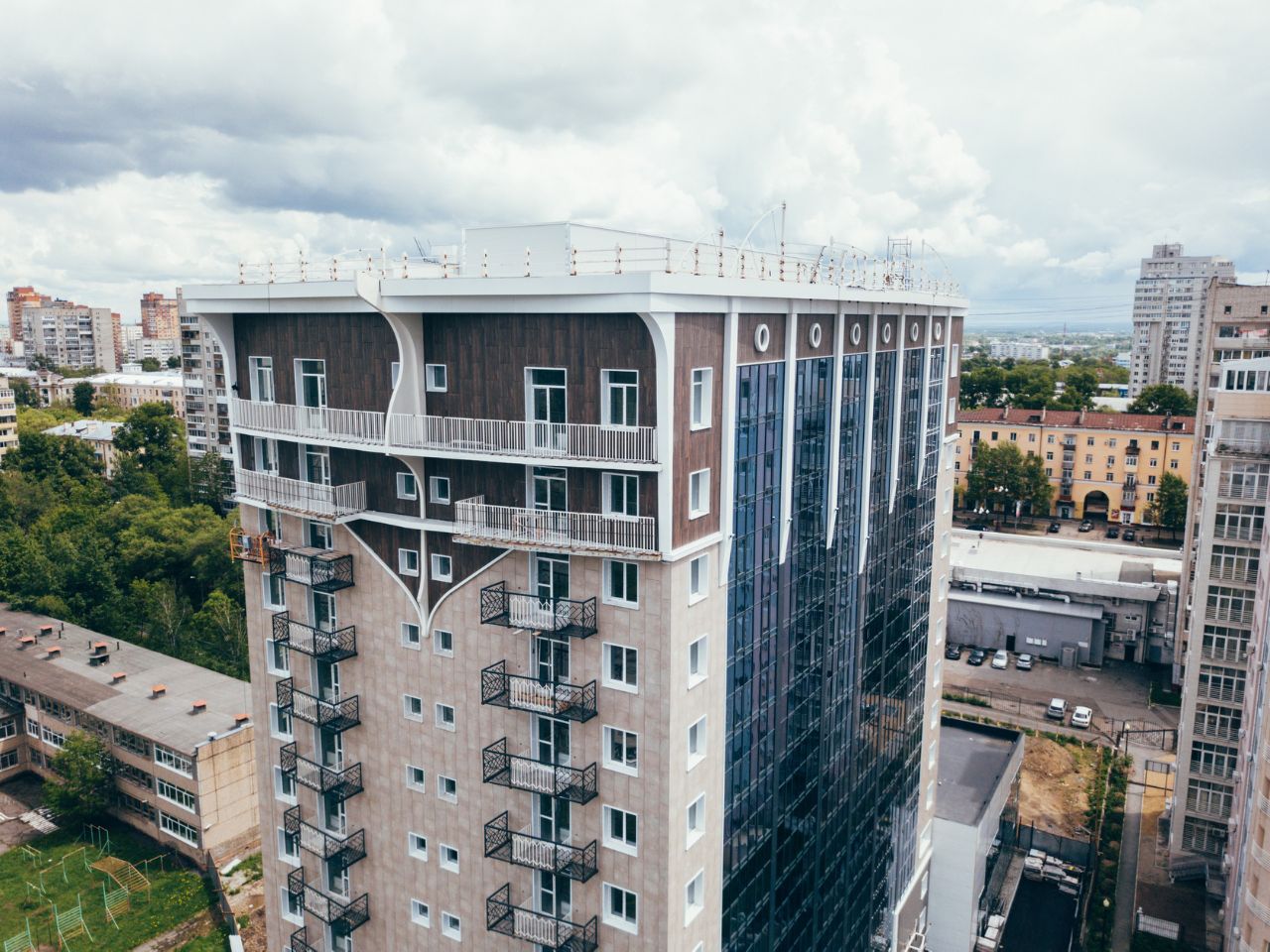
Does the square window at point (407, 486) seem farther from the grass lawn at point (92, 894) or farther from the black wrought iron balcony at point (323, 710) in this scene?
the grass lawn at point (92, 894)

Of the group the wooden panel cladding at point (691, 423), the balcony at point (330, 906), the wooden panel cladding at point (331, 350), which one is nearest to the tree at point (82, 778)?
the balcony at point (330, 906)

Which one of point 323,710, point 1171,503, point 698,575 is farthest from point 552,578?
point 1171,503

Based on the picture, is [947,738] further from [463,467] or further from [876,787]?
[463,467]

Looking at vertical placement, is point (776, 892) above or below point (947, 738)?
above

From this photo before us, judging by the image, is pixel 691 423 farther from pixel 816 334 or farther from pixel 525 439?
pixel 816 334

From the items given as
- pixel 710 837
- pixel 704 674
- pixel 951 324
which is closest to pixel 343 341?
pixel 704 674
